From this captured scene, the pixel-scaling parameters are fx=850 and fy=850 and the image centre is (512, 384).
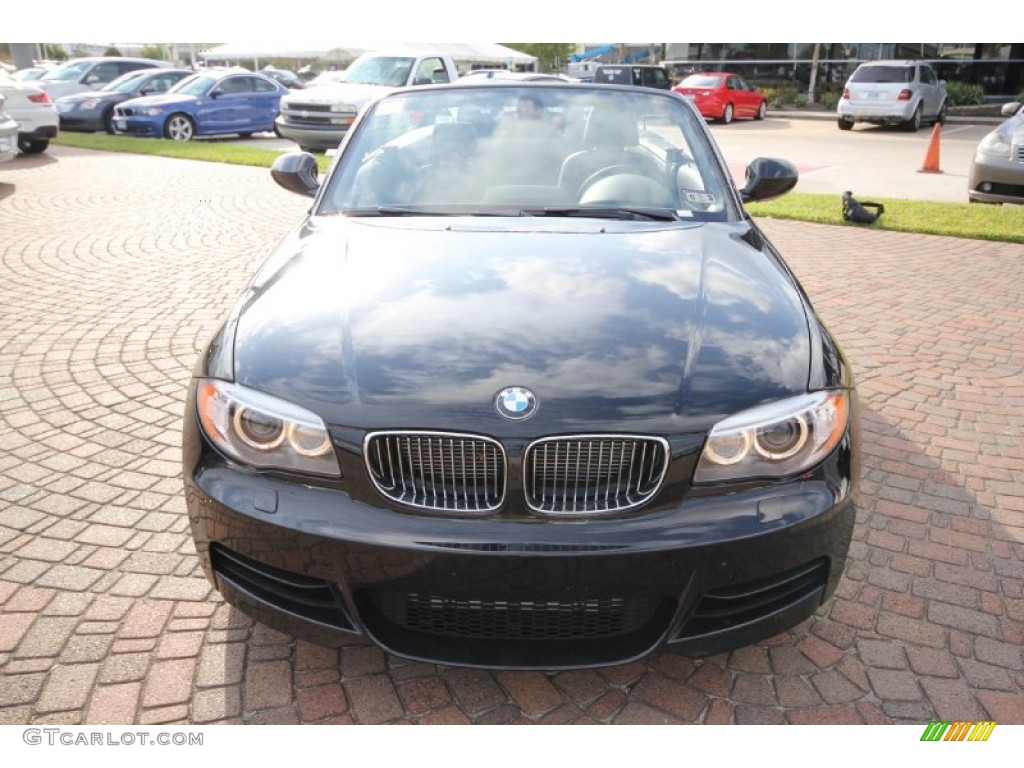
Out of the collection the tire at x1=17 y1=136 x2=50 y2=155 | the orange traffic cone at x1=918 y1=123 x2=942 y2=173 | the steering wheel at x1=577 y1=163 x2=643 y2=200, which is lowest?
the orange traffic cone at x1=918 y1=123 x2=942 y2=173

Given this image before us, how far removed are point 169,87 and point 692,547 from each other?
70.4 feet

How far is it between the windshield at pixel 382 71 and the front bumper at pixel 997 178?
30.8 ft

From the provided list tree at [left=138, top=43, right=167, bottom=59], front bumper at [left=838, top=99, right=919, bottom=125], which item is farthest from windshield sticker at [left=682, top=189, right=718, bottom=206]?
tree at [left=138, top=43, right=167, bottom=59]

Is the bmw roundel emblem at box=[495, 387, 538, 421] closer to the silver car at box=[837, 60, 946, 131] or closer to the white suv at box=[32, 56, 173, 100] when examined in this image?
the white suv at box=[32, 56, 173, 100]

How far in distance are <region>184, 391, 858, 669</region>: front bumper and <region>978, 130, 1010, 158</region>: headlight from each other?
909 centimetres

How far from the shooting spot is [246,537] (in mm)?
2236

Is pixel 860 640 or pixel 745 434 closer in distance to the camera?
pixel 745 434

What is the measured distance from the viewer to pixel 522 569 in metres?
2.09

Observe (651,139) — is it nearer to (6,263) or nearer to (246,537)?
(246,537)

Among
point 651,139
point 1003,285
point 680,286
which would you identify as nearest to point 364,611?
point 680,286

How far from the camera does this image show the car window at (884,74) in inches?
899

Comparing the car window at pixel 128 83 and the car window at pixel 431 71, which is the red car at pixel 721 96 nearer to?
the car window at pixel 431 71

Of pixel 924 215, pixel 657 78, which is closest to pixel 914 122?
pixel 657 78

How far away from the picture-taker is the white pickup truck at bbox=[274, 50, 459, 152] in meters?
15.0
